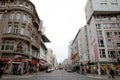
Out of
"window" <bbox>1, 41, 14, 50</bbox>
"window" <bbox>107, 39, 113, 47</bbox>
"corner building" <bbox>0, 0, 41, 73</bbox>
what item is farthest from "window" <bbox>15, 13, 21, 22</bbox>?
"window" <bbox>107, 39, 113, 47</bbox>

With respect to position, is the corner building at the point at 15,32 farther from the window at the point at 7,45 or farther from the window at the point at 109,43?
the window at the point at 109,43

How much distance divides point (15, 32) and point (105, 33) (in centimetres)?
2917

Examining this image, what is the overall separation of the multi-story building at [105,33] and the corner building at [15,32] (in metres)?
22.0

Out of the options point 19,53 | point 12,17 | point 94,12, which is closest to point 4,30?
point 12,17

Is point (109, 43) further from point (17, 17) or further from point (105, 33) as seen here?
point (17, 17)

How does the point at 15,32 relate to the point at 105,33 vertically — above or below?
below

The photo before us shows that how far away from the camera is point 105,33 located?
43.0 meters

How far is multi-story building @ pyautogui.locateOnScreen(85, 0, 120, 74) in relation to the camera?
129 feet

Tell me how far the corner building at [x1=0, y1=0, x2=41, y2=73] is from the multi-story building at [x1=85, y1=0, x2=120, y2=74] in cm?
2198

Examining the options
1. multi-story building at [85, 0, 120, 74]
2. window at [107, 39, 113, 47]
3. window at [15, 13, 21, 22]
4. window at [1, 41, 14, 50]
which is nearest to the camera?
window at [1, 41, 14, 50]

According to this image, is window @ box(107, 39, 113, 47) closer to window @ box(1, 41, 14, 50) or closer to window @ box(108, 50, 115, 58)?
window @ box(108, 50, 115, 58)

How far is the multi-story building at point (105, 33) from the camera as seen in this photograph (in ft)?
129

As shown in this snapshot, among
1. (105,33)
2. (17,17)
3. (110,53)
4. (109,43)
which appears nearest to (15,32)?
(17,17)

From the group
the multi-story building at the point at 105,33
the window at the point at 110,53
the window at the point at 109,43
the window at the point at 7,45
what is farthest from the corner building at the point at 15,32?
the window at the point at 109,43
